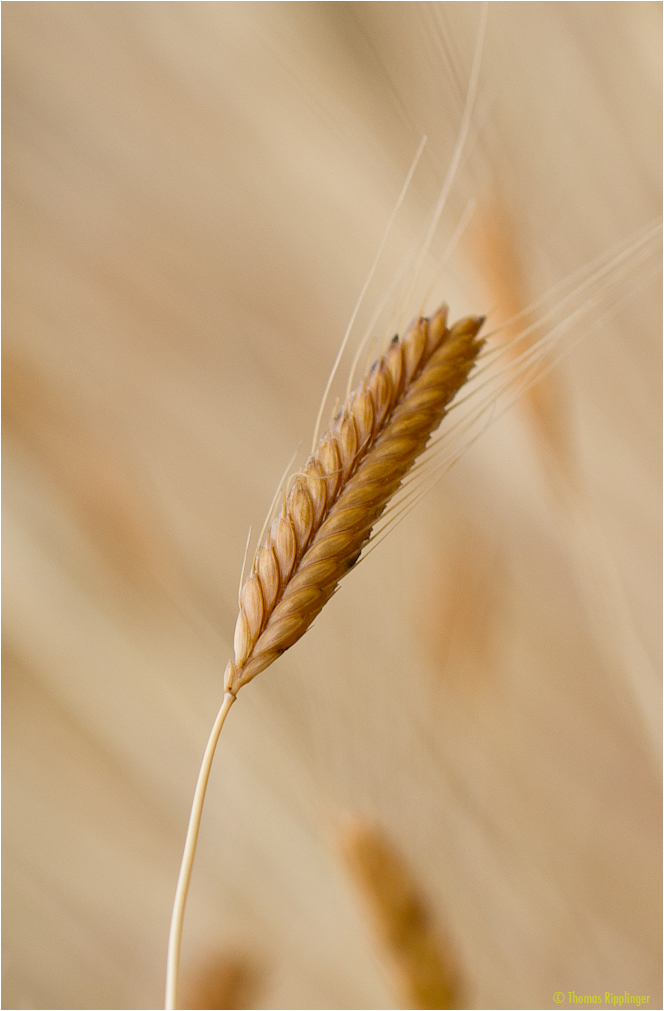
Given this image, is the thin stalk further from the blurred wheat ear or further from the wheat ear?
the blurred wheat ear

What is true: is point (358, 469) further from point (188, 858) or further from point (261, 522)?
point (261, 522)

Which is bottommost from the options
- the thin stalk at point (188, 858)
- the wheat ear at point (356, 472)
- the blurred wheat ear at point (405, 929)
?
the blurred wheat ear at point (405, 929)

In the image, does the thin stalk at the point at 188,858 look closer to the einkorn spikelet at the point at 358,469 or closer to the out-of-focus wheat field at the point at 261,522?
the einkorn spikelet at the point at 358,469

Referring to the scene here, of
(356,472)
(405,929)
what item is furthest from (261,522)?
(356,472)

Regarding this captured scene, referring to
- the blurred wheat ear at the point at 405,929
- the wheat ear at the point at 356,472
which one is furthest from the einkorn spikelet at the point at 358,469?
the blurred wheat ear at the point at 405,929

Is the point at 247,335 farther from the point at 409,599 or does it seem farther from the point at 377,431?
the point at 377,431

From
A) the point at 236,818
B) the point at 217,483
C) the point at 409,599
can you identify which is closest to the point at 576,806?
the point at 409,599
